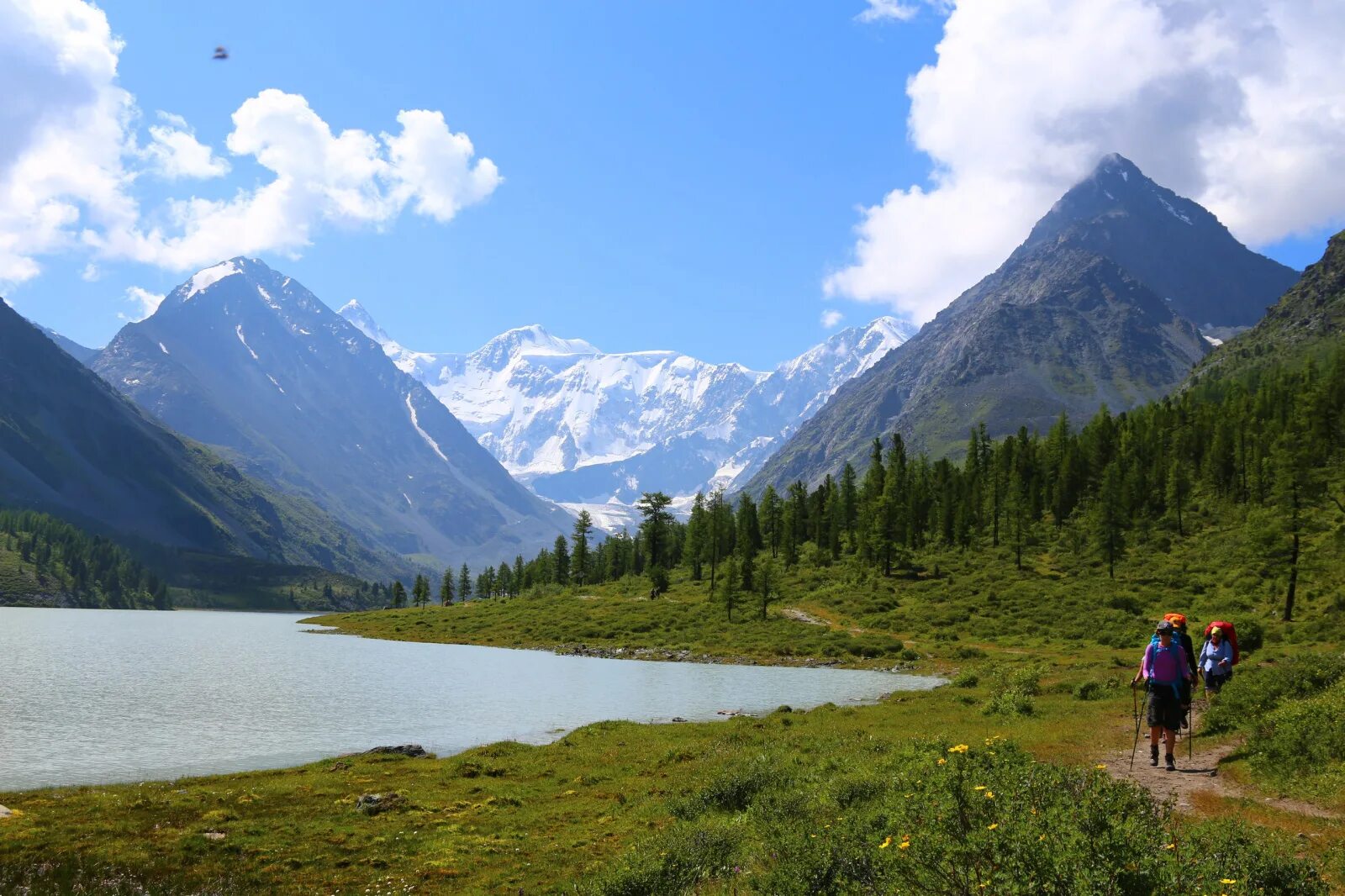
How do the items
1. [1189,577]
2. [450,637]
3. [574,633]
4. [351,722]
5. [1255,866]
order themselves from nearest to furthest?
[1255,866], [351,722], [1189,577], [574,633], [450,637]

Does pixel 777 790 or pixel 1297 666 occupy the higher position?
pixel 1297 666

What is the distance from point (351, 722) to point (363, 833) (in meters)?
30.2

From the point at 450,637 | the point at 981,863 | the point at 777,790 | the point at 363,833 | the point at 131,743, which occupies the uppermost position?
the point at 981,863

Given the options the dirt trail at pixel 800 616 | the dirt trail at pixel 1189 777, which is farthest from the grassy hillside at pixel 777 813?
the dirt trail at pixel 800 616

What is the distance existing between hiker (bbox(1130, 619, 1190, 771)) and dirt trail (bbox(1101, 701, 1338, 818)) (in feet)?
2.07

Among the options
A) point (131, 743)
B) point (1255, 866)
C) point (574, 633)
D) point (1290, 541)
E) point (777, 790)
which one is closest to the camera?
point (1255, 866)

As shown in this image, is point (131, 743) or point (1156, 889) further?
point (131, 743)

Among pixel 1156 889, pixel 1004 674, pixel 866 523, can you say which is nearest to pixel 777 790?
pixel 1156 889

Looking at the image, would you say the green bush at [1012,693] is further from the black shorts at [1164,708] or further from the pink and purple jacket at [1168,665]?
the pink and purple jacket at [1168,665]

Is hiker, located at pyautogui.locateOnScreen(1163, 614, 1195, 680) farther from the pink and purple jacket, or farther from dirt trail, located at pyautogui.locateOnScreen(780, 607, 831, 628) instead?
dirt trail, located at pyautogui.locateOnScreen(780, 607, 831, 628)

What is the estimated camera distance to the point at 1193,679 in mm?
21641

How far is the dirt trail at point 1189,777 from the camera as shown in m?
17.3

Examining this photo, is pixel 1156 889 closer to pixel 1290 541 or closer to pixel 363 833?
pixel 363 833

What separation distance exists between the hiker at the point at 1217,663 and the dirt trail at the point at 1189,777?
2.81 metres
